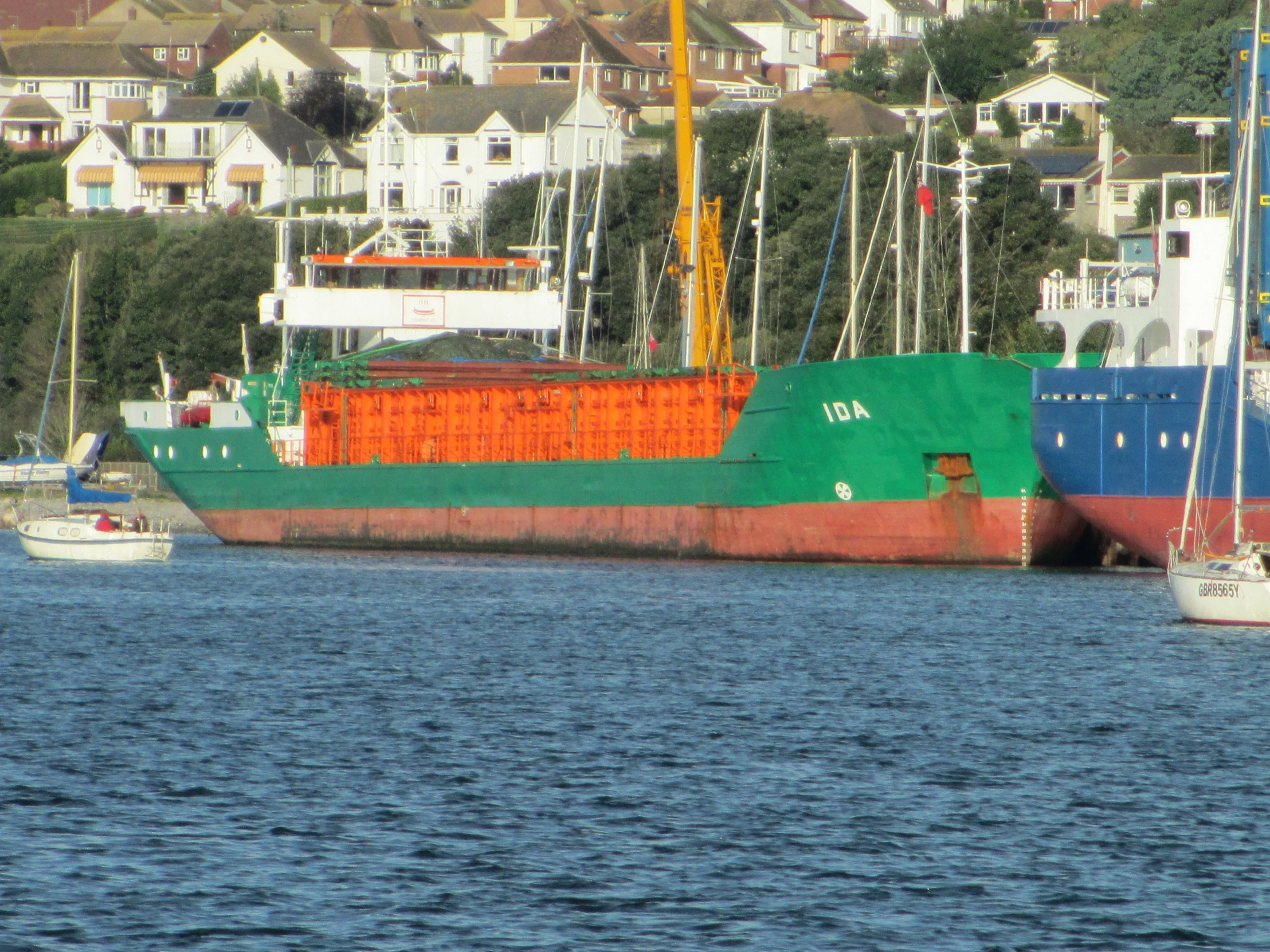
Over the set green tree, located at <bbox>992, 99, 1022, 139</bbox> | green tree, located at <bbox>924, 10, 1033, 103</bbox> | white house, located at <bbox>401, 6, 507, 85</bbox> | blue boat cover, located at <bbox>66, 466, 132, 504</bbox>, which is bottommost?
blue boat cover, located at <bbox>66, 466, 132, 504</bbox>

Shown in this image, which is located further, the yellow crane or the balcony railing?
the balcony railing

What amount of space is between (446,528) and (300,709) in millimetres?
18865

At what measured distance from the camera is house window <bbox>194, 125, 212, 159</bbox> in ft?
314

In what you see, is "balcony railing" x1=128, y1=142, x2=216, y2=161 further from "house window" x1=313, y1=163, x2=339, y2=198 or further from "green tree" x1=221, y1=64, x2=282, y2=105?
"green tree" x1=221, y1=64, x2=282, y2=105

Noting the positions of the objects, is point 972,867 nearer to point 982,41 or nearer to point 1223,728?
point 1223,728

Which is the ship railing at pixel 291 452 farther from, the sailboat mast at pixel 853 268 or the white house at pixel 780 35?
the white house at pixel 780 35

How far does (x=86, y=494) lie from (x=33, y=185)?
44.0 m

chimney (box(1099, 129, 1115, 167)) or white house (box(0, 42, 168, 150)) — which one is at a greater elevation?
white house (box(0, 42, 168, 150))

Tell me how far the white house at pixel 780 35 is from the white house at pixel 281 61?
77.1 ft

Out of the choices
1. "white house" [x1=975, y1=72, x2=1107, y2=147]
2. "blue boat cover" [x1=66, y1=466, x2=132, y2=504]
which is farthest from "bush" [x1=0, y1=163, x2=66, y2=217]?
"white house" [x1=975, y1=72, x2=1107, y2=147]

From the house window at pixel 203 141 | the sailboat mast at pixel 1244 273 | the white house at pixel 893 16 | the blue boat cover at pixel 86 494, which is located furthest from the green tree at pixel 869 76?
the sailboat mast at pixel 1244 273

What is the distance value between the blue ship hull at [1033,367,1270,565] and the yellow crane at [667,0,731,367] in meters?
9.63

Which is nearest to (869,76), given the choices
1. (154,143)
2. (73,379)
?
(154,143)

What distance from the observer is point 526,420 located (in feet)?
131
